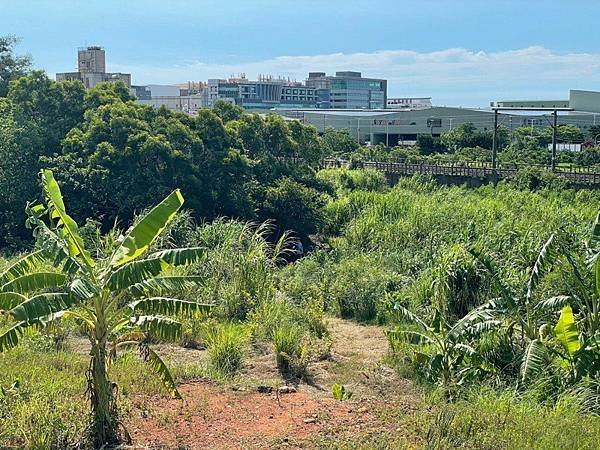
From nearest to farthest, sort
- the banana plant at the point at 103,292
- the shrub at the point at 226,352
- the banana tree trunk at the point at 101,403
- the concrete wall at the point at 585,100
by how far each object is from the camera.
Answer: the banana plant at the point at 103,292, the banana tree trunk at the point at 101,403, the shrub at the point at 226,352, the concrete wall at the point at 585,100

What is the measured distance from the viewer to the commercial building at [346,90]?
12438cm

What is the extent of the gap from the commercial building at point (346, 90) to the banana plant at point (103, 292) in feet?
382

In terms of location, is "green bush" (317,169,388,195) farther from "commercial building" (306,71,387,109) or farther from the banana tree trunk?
"commercial building" (306,71,387,109)

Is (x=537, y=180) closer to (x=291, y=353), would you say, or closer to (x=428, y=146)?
(x=428, y=146)

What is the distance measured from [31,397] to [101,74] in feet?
209

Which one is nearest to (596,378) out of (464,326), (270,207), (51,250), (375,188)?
(464,326)

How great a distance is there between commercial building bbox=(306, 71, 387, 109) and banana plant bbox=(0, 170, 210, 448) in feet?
382

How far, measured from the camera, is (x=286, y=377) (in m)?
8.66

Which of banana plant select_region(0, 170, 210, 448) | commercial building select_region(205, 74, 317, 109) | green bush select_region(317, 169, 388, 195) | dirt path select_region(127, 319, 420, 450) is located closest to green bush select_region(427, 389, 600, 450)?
dirt path select_region(127, 319, 420, 450)

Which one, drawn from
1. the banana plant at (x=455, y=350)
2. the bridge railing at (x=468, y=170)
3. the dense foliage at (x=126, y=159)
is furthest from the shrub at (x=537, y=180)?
the banana plant at (x=455, y=350)

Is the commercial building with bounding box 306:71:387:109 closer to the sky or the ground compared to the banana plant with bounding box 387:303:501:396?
closer to the sky

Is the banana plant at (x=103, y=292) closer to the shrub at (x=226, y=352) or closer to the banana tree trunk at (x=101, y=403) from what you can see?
the banana tree trunk at (x=101, y=403)

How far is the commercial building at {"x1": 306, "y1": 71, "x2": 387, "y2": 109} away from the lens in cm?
12438

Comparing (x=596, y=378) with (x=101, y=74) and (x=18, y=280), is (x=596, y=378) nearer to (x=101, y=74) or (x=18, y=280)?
(x=18, y=280)
